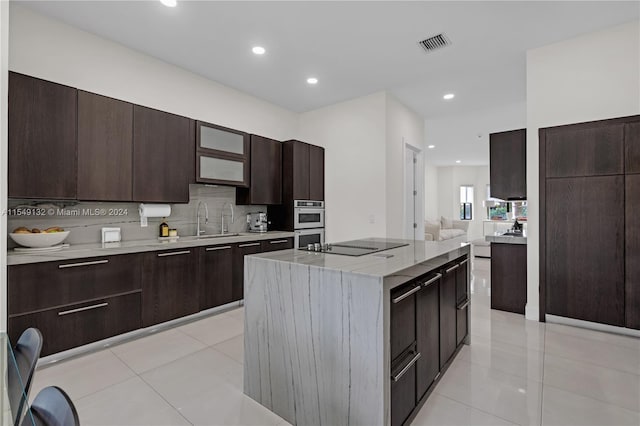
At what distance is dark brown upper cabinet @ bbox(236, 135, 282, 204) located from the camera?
4367 millimetres

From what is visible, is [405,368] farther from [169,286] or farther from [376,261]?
[169,286]

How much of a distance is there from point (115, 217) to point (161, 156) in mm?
809

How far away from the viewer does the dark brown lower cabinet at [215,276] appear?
3.44 metres

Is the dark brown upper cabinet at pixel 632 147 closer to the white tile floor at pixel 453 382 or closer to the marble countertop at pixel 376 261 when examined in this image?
the white tile floor at pixel 453 382

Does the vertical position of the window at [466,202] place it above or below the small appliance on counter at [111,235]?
above

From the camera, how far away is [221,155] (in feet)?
13.0

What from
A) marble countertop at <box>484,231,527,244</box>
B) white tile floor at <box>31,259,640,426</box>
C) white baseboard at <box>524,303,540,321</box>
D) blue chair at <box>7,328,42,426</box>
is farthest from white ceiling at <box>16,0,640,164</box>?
white tile floor at <box>31,259,640,426</box>

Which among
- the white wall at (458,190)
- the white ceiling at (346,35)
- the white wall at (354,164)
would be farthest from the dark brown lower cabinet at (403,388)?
the white wall at (458,190)

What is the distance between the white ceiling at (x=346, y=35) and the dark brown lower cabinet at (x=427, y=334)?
7.93 feet

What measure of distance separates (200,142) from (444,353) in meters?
3.38

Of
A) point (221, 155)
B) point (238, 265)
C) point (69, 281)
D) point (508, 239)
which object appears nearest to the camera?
point (69, 281)

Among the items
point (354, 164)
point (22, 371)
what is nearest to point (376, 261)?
point (22, 371)

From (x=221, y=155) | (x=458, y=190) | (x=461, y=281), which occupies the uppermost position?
(x=458, y=190)

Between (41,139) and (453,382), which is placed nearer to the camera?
(453,382)
